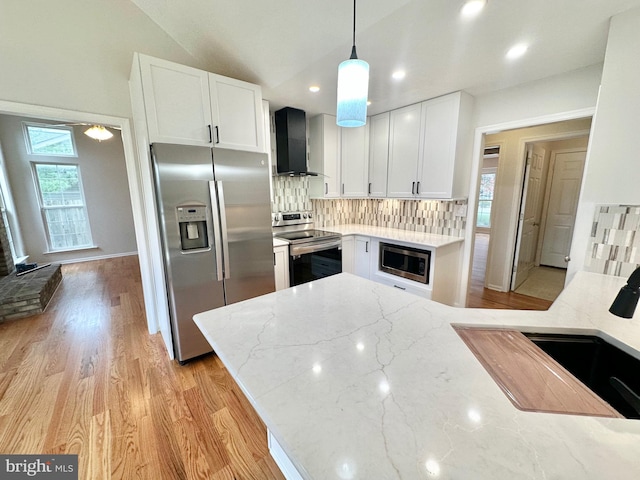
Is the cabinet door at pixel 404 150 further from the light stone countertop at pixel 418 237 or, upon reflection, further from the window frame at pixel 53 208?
the window frame at pixel 53 208

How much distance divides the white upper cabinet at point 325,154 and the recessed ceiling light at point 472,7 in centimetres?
198

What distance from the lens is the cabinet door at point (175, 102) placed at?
188 centimetres

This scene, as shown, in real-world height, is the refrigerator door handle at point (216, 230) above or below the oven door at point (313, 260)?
above

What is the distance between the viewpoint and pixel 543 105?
232cm

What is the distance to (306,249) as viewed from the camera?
291 cm

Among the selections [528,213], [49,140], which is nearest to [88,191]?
[49,140]

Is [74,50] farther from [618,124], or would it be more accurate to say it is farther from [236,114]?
[618,124]

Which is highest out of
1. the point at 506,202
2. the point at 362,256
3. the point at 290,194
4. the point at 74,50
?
the point at 74,50

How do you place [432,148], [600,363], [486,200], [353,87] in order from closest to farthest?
[600,363] < [353,87] < [432,148] < [486,200]

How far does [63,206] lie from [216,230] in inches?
202

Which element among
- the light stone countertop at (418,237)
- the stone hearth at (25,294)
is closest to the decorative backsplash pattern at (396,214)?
the light stone countertop at (418,237)

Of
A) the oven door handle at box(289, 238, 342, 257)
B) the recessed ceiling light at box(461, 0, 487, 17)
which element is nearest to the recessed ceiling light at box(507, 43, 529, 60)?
the recessed ceiling light at box(461, 0, 487, 17)

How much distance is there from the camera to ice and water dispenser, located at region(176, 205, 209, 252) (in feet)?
6.63

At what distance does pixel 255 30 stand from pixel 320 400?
8.07ft
